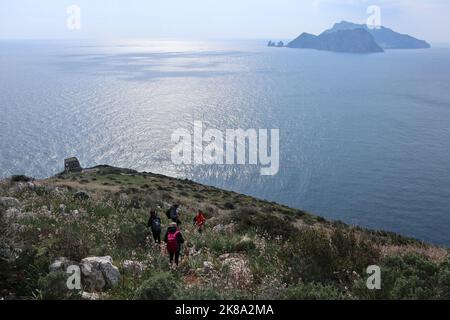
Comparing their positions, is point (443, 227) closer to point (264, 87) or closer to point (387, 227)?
point (387, 227)

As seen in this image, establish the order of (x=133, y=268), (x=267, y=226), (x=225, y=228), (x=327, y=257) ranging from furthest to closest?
(x=225, y=228)
(x=267, y=226)
(x=133, y=268)
(x=327, y=257)

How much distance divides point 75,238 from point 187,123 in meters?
104

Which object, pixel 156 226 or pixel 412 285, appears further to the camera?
pixel 156 226

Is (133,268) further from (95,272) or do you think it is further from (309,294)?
(309,294)

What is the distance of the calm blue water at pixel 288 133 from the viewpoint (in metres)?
70.8

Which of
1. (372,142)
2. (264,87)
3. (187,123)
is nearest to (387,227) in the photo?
(372,142)

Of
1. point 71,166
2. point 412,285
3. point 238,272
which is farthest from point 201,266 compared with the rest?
point 71,166

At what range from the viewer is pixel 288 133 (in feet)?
350

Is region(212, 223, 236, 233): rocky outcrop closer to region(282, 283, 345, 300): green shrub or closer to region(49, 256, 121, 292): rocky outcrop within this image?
region(49, 256, 121, 292): rocky outcrop

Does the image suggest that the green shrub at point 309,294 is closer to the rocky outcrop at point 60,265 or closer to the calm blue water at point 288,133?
the rocky outcrop at point 60,265

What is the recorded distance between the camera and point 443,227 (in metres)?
58.9

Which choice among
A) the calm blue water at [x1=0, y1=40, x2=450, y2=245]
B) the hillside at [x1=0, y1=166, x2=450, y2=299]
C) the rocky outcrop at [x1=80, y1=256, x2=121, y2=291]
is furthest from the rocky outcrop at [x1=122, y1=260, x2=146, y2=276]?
the calm blue water at [x1=0, y1=40, x2=450, y2=245]

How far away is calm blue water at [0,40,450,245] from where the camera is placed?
232ft

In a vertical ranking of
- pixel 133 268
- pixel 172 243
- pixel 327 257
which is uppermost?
pixel 327 257
